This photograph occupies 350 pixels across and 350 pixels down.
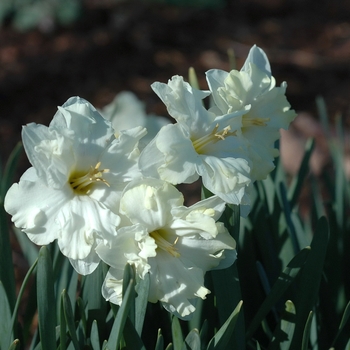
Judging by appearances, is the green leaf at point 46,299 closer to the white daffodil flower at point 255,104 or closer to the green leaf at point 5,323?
the green leaf at point 5,323

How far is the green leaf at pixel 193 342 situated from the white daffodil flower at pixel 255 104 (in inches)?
10.5

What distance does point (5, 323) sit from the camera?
1083 millimetres

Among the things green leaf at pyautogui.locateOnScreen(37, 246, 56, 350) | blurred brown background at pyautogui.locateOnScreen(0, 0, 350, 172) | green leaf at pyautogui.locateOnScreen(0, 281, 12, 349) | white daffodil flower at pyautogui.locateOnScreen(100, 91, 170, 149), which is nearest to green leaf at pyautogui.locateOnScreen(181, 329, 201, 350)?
green leaf at pyautogui.locateOnScreen(37, 246, 56, 350)

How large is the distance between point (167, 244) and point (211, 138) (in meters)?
0.18

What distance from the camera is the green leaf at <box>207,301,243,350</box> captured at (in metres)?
0.91

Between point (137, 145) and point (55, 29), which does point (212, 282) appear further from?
point (55, 29)

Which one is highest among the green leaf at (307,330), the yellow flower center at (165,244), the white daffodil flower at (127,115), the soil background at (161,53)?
the yellow flower center at (165,244)

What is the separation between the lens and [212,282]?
1062mm

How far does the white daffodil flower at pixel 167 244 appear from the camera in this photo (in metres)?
0.83

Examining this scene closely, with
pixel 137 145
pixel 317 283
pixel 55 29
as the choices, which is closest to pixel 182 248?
pixel 137 145

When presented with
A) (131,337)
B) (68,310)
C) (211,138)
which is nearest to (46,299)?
(68,310)

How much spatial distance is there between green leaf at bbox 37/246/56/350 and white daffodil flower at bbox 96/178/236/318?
0.10 m

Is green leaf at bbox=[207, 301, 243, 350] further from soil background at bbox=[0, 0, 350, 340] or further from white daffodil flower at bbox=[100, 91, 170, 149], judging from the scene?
soil background at bbox=[0, 0, 350, 340]

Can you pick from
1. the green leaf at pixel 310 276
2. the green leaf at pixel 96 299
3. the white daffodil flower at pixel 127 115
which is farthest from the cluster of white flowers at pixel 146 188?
the white daffodil flower at pixel 127 115
